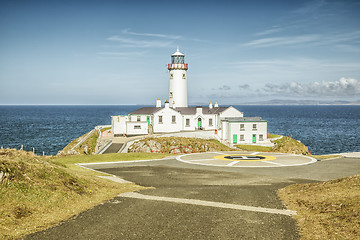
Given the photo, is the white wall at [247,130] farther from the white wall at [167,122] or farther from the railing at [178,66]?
the railing at [178,66]

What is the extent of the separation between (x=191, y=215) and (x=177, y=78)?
186 feet

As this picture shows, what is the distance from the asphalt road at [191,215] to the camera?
10422mm

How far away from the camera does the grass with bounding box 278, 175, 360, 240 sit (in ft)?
33.6

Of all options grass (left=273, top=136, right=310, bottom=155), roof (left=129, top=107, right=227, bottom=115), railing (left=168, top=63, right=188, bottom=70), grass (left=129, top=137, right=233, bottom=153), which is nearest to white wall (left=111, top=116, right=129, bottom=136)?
roof (left=129, top=107, right=227, bottom=115)

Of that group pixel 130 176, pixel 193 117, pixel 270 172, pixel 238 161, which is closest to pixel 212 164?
pixel 238 161

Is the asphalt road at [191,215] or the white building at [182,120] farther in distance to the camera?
the white building at [182,120]

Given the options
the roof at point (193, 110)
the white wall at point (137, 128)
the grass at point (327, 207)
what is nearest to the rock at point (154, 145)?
the white wall at point (137, 128)

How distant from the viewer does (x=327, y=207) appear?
40.8 ft

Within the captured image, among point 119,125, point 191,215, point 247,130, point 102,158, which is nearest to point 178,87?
point 119,125

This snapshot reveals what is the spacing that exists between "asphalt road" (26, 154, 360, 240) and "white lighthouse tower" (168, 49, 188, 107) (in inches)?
1842

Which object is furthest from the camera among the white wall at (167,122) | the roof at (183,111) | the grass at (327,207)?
the roof at (183,111)

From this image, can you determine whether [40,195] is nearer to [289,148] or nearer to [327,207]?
[327,207]

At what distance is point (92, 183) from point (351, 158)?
1039 inches

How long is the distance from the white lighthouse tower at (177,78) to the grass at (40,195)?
5146 centimetres
